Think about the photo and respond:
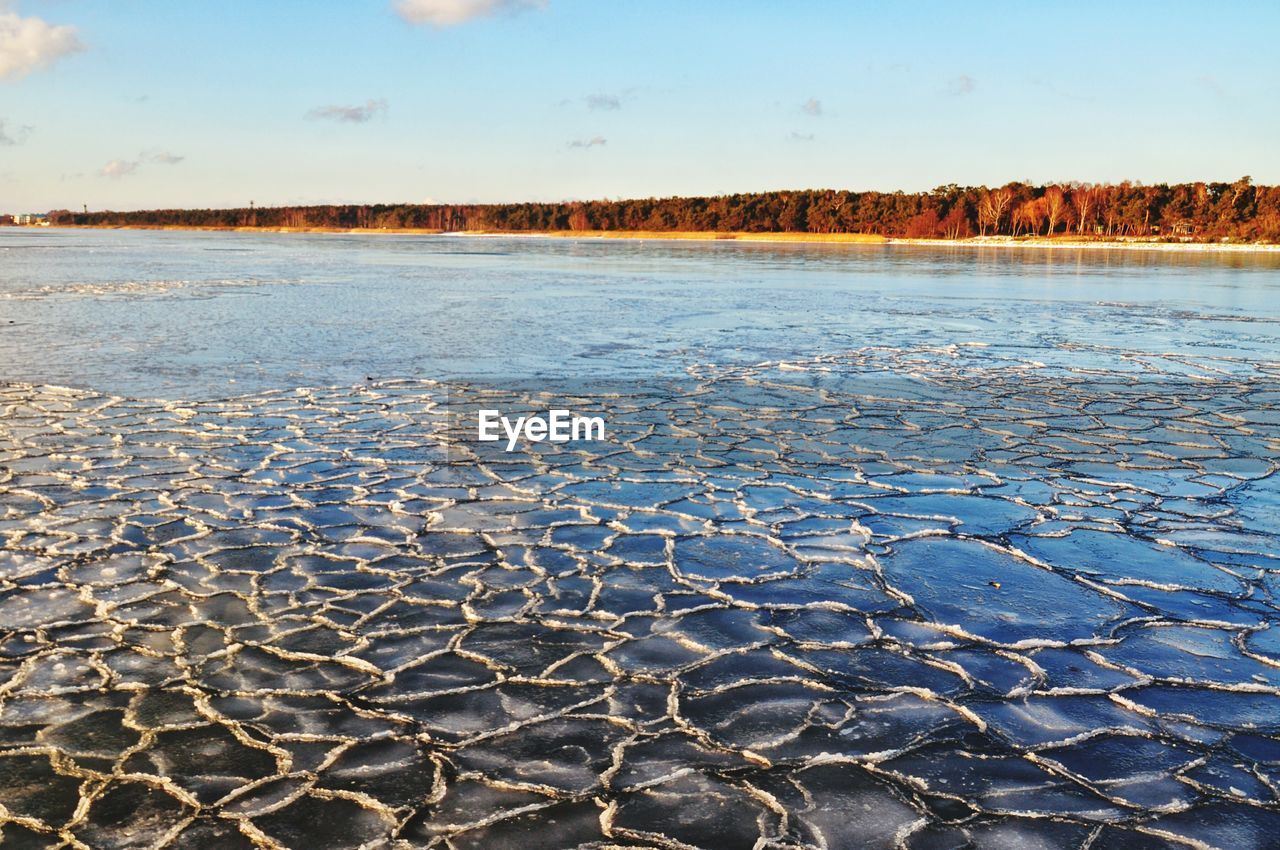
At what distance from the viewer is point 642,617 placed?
369 centimetres

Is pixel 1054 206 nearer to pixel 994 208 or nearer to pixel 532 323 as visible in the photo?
pixel 994 208

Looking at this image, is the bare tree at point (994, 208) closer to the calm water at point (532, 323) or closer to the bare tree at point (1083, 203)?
the bare tree at point (1083, 203)

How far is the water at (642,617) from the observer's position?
254 centimetres

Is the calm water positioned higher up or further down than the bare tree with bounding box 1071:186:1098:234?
further down

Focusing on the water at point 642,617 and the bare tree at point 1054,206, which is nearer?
the water at point 642,617

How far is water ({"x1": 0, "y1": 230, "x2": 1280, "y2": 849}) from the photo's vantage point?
8.34 ft

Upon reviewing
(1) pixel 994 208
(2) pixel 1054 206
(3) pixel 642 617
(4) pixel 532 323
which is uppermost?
(1) pixel 994 208

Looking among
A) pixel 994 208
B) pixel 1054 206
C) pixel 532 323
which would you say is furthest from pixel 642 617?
pixel 994 208

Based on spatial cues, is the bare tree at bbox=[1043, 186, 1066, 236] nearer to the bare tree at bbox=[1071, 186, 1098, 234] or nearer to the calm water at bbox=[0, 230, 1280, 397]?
the bare tree at bbox=[1071, 186, 1098, 234]

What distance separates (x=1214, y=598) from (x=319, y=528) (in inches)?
151

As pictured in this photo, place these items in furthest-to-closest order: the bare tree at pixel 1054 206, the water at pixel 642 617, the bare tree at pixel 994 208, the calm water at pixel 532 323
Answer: the bare tree at pixel 994 208 → the bare tree at pixel 1054 206 → the calm water at pixel 532 323 → the water at pixel 642 617

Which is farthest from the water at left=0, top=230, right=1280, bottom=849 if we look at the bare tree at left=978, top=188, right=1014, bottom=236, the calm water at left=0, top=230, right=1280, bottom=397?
the bare tree at left=978, top=188, right=1014, bottom=236

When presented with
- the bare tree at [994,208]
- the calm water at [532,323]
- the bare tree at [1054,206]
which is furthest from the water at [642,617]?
the bare tree at [994,208]

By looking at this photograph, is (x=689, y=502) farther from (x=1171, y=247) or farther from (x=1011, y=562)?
(x=1171, y=247)
